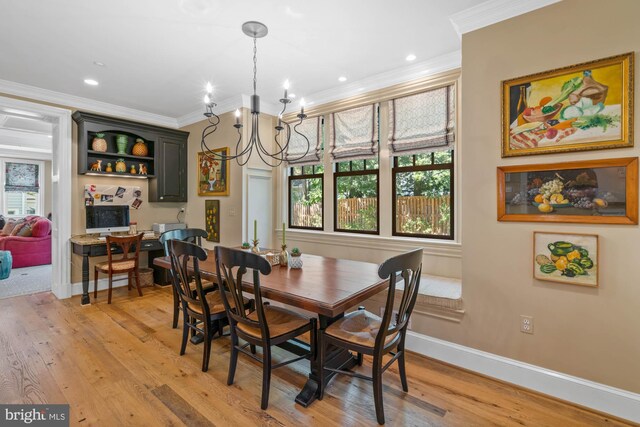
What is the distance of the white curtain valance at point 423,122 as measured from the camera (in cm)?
311

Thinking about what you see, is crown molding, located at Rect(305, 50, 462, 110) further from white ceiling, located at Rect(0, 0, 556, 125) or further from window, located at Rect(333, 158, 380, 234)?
window, located at Rect(333, 158, 380, 234)

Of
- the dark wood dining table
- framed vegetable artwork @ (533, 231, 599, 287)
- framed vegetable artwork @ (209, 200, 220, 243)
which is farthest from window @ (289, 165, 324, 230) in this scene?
framed vegetable artwork @ (533, 231, 599, 287)

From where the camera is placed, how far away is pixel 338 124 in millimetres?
4008

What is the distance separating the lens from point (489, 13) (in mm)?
2297

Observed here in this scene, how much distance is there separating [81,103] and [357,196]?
407 centimetres

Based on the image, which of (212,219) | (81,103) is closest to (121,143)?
(81,103)

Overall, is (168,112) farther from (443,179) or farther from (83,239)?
(443,179)

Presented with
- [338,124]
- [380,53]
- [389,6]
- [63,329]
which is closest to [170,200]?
[63,329]

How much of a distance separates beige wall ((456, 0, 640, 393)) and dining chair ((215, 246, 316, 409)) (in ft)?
4.30

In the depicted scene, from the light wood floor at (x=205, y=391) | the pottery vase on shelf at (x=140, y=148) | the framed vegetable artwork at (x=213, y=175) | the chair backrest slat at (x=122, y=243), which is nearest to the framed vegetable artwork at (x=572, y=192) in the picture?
the light wood floor at (x=205, y=391)

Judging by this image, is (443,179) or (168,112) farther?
(168,112)

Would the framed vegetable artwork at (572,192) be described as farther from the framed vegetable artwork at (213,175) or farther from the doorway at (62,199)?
the doorway at (62,199)

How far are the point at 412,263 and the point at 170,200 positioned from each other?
449 cm

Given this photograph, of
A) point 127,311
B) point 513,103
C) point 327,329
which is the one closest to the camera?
point 327,329
